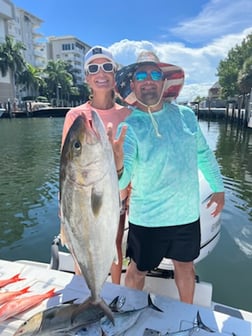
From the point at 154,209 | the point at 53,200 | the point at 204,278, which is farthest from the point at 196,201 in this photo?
the point at 53,200

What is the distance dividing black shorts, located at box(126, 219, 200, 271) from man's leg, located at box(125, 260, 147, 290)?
6 cm

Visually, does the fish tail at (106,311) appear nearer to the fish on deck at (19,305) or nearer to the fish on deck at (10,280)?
the fish on deck at (19,305)

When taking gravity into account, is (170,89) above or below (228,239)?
above

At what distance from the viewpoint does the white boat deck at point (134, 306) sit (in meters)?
1.93

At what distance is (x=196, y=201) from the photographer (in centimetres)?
230

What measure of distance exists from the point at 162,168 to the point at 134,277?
2.96ft

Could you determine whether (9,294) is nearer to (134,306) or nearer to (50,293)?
(50,293)

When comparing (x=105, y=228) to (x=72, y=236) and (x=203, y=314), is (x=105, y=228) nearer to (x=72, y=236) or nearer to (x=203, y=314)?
(x=72, y=236)

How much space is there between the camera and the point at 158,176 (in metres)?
2.19

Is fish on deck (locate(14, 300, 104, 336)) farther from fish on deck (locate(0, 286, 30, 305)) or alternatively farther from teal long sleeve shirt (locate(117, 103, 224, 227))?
teal long sleeve shirt (locate(117, 103, 224, 227))

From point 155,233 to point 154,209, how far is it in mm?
182

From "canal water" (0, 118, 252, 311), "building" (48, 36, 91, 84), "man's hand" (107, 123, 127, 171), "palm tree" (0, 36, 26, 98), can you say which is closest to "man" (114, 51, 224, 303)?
"man's hand" (107, 123, 127, 171)

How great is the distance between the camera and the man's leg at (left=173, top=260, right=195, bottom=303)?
2.36 meters

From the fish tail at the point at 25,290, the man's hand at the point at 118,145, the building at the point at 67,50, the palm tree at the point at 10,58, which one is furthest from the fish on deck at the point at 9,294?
the building at the point at 67,50
